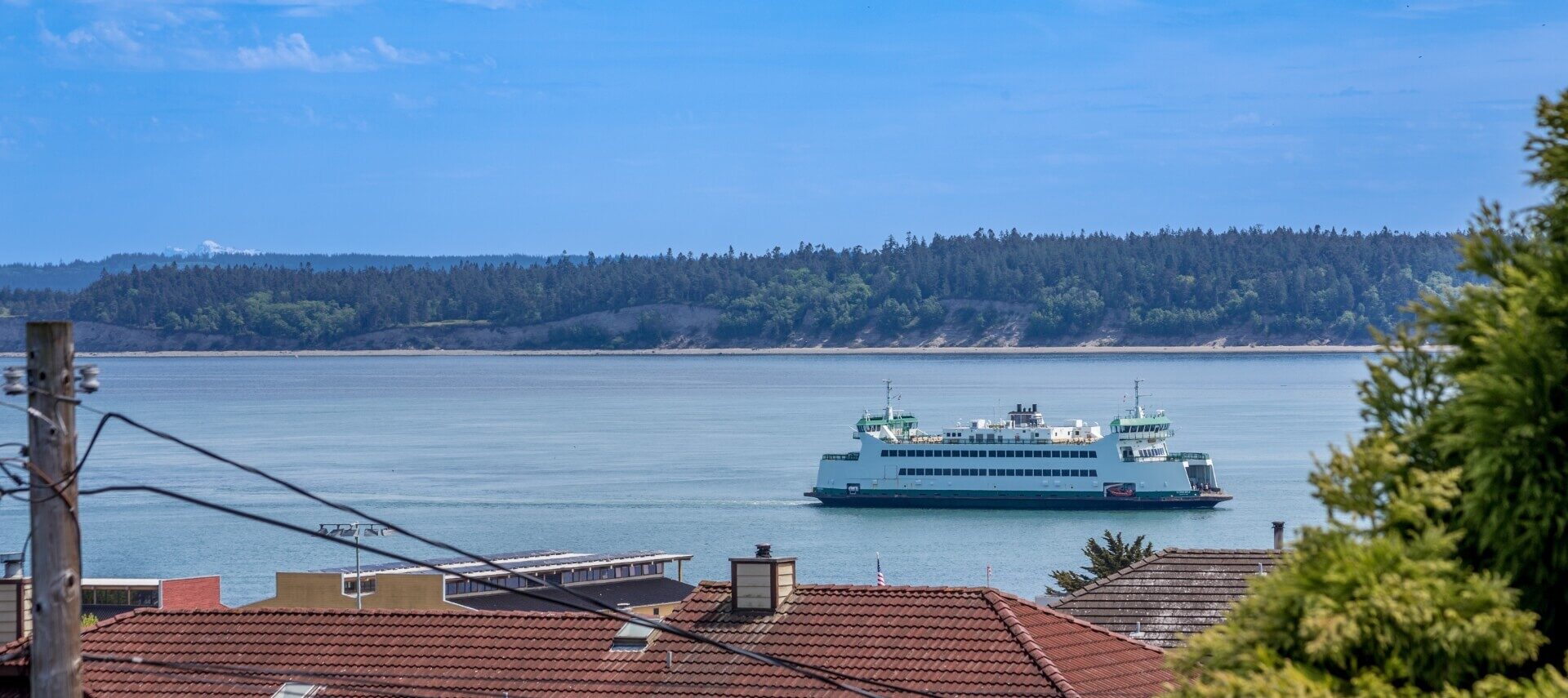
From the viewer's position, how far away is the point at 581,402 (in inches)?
7269

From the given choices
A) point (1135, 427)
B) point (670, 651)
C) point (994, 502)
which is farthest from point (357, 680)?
point (1135, 427)

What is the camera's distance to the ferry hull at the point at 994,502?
92.2 meters

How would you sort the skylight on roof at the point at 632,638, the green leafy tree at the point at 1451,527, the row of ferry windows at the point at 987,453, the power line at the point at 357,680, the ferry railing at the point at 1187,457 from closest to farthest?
the green leafy tree at the point at 1451,527 → the power line at the point at 357,680 → the skylight on roof at the point at 632,638 → the row of ferry windows at the point at 987,453 → the ferry railing at the point at 1187,457

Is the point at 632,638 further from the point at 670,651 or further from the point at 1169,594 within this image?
the point at 1169,594

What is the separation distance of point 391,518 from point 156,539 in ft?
32.4

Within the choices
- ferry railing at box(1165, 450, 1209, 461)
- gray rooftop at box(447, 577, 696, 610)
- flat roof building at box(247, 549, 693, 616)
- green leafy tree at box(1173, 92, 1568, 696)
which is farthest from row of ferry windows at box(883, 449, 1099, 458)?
green leafy tree at box(1173, 92, 1568, 696)

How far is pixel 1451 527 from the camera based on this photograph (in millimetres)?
6543

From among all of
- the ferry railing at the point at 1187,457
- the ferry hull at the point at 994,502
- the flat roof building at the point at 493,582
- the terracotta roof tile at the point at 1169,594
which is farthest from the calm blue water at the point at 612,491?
the terracotta roof tile at the point at 1169,594

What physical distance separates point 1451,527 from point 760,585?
10.8 meters

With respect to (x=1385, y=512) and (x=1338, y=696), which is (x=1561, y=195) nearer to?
(x=1385, y=512)

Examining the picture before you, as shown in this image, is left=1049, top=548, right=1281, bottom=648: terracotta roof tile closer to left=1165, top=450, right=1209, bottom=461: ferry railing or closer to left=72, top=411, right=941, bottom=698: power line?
left=72, top=411, right=941, bottom=698: power line

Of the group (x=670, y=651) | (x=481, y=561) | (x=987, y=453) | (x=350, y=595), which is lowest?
(x=987, y=453)

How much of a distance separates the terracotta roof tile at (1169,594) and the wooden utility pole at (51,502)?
1497 cm

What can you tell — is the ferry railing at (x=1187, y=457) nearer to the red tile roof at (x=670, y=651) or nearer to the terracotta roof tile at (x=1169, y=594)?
the terracotta roof tile at (x=1169, y=594)
